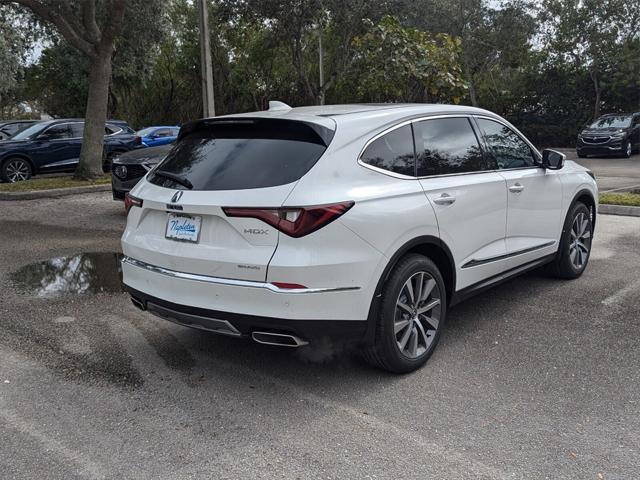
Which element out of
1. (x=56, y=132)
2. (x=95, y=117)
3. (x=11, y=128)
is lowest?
(x=56, y=132)

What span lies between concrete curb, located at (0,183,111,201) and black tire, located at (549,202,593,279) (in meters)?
10.3

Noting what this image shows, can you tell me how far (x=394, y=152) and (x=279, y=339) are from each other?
4.84 ft

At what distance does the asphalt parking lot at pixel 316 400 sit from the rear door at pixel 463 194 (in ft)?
2.08

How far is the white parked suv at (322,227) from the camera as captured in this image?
11.1ft

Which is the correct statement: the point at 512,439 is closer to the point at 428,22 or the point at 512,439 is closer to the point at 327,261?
the point at 327,261

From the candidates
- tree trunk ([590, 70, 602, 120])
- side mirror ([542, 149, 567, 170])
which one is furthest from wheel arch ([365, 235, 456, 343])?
tree trunk ([590, 70, 602, 120])

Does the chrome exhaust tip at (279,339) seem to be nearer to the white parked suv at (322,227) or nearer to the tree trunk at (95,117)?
the white parked suv at (322,227)

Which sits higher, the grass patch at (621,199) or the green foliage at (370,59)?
the green foliage at (370,59)

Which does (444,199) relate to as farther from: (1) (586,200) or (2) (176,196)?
(1) (586,200)

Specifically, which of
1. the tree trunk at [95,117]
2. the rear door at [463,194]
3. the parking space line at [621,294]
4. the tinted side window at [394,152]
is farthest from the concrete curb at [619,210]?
the tree trunk at [95,117]

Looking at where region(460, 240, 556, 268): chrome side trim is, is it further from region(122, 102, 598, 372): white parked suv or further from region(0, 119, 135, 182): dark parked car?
region(0, 119, 135, 182): dark parked car

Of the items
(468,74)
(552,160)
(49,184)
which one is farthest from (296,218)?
(468,74)

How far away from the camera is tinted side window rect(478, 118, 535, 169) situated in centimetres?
500

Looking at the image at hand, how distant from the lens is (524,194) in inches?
202
